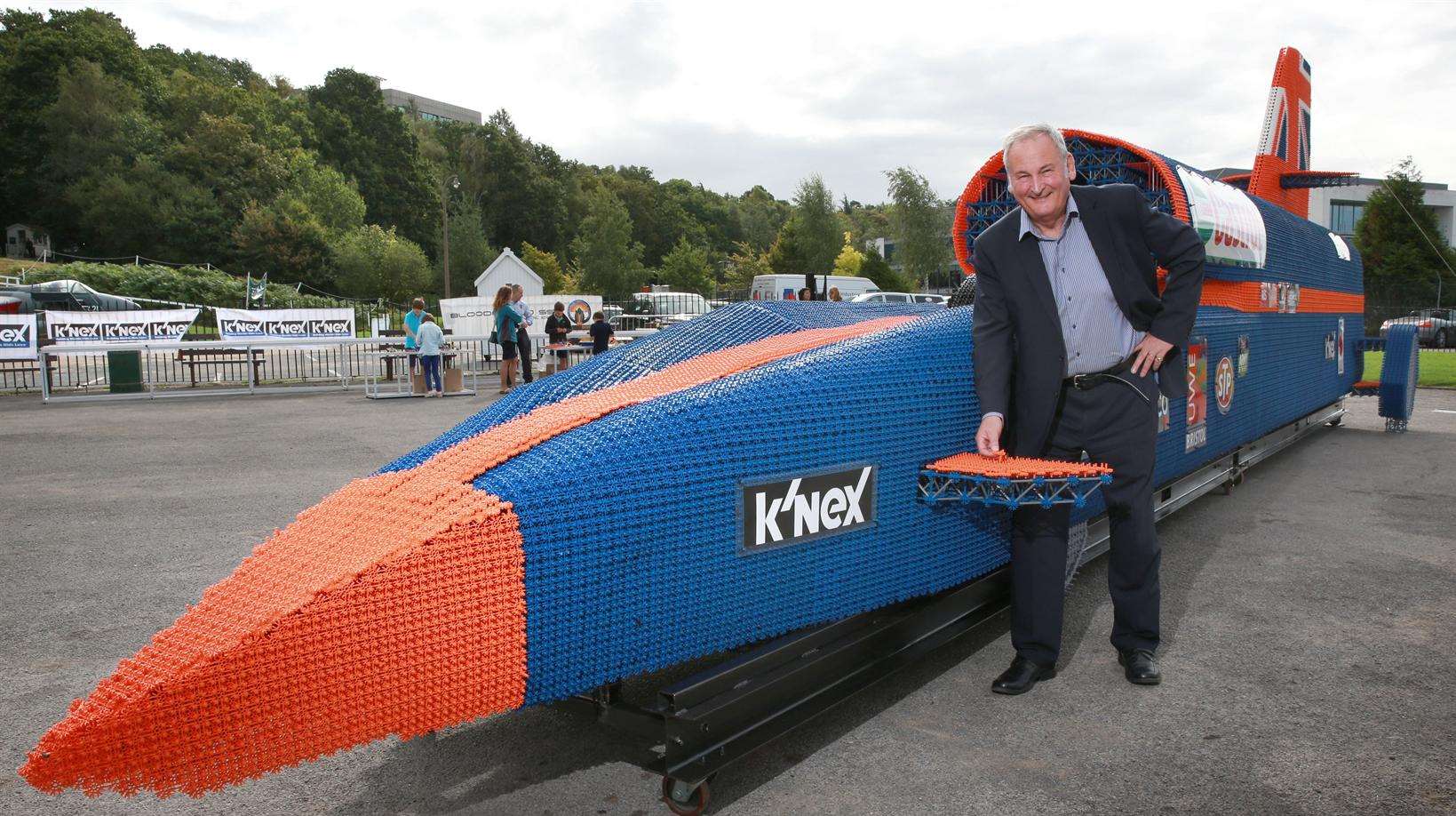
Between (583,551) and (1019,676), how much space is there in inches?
77.2

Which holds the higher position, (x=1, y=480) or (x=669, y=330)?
(x=669, y=330)

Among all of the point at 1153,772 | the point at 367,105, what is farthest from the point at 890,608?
the point at 367,105

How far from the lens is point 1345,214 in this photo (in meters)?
68.5

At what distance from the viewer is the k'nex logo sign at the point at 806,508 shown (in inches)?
102

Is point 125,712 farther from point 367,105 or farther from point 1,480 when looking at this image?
point 367,105

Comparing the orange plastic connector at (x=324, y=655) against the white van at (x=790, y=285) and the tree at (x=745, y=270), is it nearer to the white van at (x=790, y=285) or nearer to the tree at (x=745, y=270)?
the white van at (x=790, y=285)

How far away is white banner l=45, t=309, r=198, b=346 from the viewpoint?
691 inches

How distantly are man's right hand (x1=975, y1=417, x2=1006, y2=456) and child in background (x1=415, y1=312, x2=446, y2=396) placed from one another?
42.4 feet

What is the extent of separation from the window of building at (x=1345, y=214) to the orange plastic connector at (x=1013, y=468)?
254ft

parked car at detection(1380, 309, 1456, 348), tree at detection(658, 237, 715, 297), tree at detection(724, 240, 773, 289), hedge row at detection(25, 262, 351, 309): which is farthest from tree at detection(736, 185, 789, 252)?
parked car at detection(1380, 309, 1456, 348)

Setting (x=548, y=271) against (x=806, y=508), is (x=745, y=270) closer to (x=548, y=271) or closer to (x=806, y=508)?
(x=548, y=271)

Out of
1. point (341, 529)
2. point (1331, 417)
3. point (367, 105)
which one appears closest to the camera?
point (341, 529)

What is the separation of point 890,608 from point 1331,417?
8.86m

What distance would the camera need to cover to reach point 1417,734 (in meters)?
3.08
